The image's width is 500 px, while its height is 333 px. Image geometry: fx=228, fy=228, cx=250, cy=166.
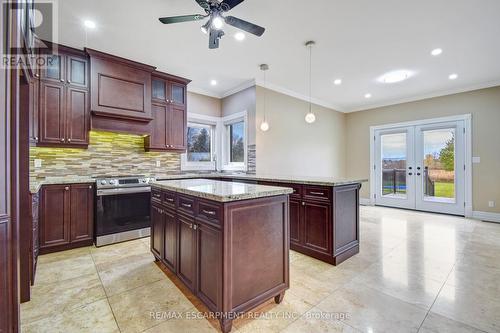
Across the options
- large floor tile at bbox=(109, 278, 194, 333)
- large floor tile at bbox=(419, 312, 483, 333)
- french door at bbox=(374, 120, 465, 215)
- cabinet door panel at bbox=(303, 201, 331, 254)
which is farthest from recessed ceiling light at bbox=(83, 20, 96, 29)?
french door at bbox=(374, 120, 465, 215)

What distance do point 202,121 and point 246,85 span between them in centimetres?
128

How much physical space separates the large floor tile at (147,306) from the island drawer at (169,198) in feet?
2.56

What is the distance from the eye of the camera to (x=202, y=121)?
513 centimetres

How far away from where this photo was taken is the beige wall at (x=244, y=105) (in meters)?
4.54

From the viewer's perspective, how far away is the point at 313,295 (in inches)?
79.6

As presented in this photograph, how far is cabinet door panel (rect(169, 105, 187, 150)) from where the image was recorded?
4.23 metres

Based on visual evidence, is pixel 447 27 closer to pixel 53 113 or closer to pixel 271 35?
pixel 271 35

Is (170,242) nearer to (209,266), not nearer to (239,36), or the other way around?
(209,266)

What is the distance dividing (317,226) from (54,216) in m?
3.37

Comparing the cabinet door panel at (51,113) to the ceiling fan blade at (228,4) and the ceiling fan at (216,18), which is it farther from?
the ceiling fan blade at (228,4)

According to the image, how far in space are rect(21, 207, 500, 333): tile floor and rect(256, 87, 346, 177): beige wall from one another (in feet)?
7.67

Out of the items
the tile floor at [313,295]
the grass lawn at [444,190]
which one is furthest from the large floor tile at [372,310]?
the grass lawn at [444,190]

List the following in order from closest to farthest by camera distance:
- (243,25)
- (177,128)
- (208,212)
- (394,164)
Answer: (208,212)
(243,25)
(177,128)
(394,164)

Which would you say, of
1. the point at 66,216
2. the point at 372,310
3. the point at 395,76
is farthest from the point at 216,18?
the point at 395,76
